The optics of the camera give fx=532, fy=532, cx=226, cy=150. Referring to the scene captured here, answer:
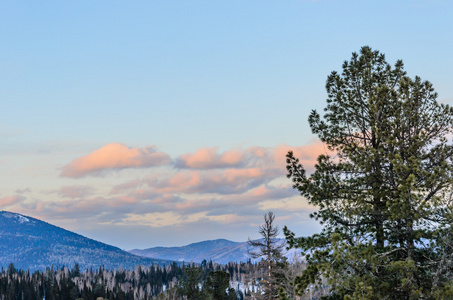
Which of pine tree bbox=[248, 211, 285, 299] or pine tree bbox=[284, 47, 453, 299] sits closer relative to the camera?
pine tree bbox=[284, 47, 453, 299]

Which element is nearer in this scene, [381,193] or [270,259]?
[381,193]

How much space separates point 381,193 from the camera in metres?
19.0

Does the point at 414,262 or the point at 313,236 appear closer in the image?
the point at 414,262

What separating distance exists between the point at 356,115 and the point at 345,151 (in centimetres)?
159

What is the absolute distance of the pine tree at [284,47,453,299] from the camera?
17.7 m

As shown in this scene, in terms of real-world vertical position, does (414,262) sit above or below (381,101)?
below

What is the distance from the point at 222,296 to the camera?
66.1m

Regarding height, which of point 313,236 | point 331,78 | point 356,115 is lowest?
point 313,236

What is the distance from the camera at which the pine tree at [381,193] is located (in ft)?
58.0

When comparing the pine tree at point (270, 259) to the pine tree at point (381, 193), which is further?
the pine tree at point (270, 259)

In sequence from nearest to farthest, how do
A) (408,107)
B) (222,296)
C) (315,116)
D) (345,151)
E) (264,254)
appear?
(408,107), (345,151), (315,116), (264,254), (222,296)

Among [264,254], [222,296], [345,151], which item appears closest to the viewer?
[345,151]

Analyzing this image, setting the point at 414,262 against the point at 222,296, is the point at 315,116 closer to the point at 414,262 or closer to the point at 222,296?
the point at 414,262

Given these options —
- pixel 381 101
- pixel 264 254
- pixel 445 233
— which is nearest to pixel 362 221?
pixel 445 233
